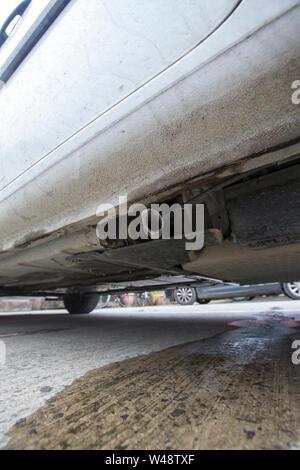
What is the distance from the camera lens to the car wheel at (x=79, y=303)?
3.44 meters

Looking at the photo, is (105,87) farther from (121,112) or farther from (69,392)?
(69,392)

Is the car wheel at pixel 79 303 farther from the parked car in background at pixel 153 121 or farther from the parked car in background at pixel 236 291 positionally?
the parked car in background at pixel 153 121

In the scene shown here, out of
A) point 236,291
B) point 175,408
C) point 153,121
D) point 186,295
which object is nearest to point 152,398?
point 175,408

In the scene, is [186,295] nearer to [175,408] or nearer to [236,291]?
[236,291]

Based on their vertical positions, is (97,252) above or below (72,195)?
below

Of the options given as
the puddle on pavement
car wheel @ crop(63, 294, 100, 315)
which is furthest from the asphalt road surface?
car wheel @ crop(63, 294, 100, 315)

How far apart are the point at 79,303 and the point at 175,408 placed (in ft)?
10.5

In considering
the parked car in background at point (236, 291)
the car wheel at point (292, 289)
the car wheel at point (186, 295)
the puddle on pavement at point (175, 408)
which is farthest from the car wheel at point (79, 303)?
the car wheel at point (292, 289)

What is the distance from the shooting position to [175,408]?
0.51m

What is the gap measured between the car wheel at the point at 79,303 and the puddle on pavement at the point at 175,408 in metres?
2.77

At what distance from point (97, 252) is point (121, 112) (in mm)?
620

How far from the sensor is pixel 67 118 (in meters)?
0.71
